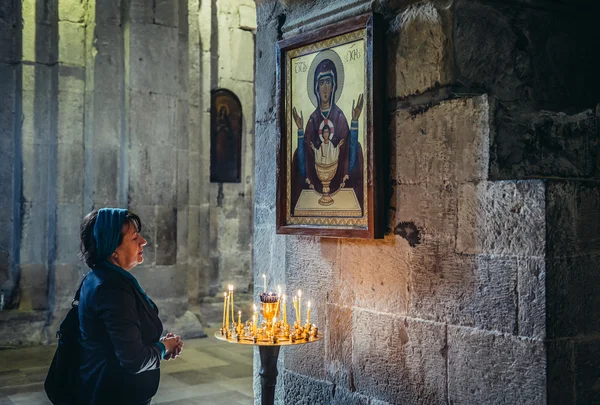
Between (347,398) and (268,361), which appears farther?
(347,398)

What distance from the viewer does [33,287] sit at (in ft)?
Result: 27.5

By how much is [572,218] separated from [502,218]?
0.96ft

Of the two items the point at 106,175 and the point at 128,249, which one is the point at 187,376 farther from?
the point at 128,249

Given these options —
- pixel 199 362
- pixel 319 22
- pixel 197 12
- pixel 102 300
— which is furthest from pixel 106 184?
pixel 102 300

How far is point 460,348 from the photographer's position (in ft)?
10.3

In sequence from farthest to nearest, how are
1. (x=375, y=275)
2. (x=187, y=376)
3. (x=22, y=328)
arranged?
(x=22, y=328) → (x=187, y=376) → (x=375, y=275)

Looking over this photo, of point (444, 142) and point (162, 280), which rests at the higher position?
point (444, 142)

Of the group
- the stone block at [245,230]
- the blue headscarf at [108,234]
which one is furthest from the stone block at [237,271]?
the blue headscarf at [108,234]

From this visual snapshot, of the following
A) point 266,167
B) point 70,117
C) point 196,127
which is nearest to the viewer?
point 266,167

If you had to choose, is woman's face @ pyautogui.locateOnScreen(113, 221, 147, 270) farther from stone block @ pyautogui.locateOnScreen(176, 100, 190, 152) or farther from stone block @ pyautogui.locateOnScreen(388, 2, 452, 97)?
stone block @ pyautogui.locateOnScreen(176, 100, 190, 152)

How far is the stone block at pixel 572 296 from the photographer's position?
2809mm

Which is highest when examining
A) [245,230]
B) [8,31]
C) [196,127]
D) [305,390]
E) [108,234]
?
[8,31]

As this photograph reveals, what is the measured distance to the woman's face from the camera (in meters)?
3.10

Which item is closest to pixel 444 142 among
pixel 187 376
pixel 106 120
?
pixel 187 376
